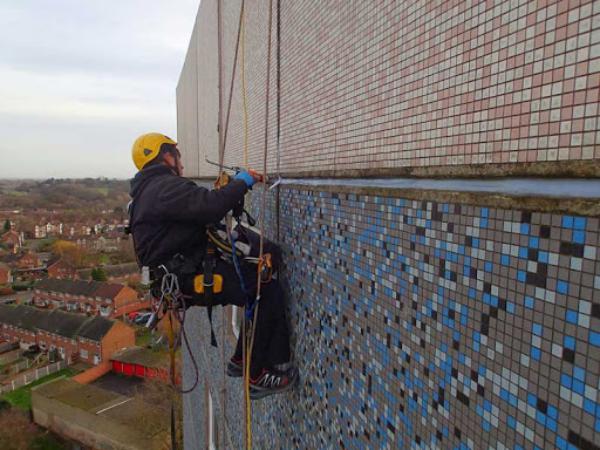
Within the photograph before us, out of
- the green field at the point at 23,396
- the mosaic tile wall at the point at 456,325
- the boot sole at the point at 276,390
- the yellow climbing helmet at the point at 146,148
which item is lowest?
the green field at the point at 23,396

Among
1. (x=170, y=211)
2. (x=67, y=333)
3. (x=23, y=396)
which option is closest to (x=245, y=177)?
(x=170, y=211)

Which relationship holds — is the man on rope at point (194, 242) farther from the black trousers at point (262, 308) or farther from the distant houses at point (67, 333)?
the distant houses at point (67, 333)

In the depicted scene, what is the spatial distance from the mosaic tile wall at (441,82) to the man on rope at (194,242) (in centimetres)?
61

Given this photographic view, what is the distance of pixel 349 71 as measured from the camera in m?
1.90

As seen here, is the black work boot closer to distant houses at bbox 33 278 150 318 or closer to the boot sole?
the boot sole

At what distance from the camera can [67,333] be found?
34.3m

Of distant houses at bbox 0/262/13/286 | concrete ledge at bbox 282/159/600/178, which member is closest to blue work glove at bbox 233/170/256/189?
concrete ledge at bbox 282/159/600/178

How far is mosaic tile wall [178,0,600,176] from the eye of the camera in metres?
0.88

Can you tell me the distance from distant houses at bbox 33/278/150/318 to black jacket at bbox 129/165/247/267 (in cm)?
3999

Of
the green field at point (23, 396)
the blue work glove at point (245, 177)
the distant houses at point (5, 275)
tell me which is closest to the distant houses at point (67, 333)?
the green field at point (23, 396)

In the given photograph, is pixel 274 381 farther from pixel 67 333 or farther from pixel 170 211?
pixel 67 333

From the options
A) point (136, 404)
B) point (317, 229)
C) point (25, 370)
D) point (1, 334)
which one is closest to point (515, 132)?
point (317, 229)

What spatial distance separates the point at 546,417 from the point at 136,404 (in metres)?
26.5

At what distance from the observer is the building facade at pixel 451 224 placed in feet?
2.80
